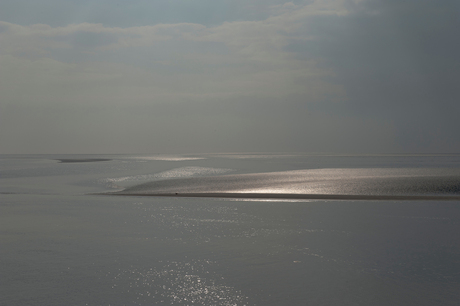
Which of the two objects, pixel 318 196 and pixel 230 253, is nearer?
pixel 230 253

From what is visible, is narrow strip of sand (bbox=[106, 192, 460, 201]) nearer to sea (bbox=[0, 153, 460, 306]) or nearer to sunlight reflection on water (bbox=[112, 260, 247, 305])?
sea (bbox=[0, 153, 460, 306])

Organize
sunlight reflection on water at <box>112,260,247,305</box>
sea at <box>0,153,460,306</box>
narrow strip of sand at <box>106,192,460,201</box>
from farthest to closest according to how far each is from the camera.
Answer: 1. narrow strip of sand at <box>106,192,460,201</box>
2. sea at <box>0,153,460,306</box>
3. sunlight reflection on water at <box>112,260,247,305</box>

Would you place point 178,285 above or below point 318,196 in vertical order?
above

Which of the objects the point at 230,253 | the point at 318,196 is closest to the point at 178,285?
the point at 230,253

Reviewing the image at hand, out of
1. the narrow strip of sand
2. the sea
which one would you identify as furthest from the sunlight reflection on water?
the narrow strip of sand

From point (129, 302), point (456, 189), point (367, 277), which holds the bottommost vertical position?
point (456, 189)

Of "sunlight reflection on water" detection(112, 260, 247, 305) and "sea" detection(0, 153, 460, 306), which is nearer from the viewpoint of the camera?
"sunlight reflection on water" detection(112, 260, 247, 305)

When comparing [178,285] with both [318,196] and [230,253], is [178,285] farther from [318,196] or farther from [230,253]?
[318,196]

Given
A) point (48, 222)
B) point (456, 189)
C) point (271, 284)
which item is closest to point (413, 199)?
point (456, 189)

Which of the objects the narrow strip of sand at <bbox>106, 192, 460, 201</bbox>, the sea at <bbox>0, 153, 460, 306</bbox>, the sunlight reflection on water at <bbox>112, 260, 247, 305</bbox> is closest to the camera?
the sunlight reflection on water at <bbox>112, 260, 247, 305</bbox>

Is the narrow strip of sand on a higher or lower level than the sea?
lower

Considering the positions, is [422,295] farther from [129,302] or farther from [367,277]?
[129,302]
